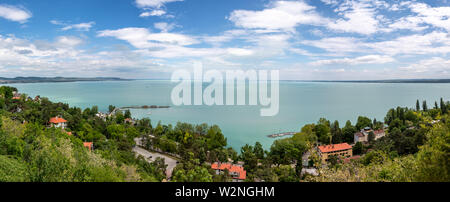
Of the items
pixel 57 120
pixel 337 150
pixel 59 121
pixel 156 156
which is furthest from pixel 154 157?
pixel 337 150

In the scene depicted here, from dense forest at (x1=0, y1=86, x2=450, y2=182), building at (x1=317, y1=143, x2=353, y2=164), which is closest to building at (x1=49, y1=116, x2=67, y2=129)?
dense forest at (x1=0, y1=86, x2=450, y2=182)

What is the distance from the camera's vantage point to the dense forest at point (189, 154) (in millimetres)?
3668

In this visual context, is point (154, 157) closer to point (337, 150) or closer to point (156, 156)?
point (156, 156)

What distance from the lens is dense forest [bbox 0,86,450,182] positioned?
12.0ft

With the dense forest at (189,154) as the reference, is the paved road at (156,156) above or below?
below

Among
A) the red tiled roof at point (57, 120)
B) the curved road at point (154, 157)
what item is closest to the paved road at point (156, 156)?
the curved road at point (154, 157)

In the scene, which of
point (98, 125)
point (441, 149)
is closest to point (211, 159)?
point (98, 125)

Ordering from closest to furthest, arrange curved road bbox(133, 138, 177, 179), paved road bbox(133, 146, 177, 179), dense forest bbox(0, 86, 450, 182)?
dense forest bbox(0, 86, 450, 182) < paved road bbox(133, 146, 177, 179) < curved road bbox(133, 138, 177, 179)

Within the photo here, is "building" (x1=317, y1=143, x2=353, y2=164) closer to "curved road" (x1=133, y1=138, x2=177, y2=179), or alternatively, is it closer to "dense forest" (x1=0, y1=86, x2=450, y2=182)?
"dense forest" (x1=0, y1=86, x2=450, y2=182)

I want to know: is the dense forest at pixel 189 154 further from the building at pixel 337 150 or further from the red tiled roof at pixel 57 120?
the building at pixel 337 150

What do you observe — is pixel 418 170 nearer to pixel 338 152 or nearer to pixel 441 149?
pixel 441 149

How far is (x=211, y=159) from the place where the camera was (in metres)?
12.5

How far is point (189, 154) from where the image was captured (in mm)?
12148

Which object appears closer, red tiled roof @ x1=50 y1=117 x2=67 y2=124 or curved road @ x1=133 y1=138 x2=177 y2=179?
curved road @ x1=133 y1=138 x2=177 y2=179
